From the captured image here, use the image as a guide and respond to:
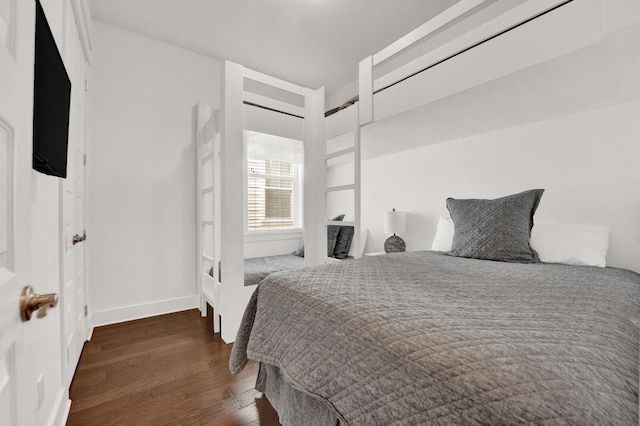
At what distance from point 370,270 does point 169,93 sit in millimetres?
2785

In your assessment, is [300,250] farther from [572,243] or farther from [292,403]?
[572,243]

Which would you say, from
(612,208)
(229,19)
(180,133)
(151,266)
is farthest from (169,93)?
(612,208)

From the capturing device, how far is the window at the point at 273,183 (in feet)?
10.6

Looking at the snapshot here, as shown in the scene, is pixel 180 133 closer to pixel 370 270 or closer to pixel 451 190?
pixel 370 270

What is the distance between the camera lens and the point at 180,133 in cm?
295

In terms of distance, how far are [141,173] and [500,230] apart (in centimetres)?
315

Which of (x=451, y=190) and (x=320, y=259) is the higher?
(x=451, y=190)

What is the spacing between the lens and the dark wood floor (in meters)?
1.40

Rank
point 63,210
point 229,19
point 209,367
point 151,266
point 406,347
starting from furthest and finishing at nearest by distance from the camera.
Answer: point 151,266 < point 229,19 < point 209,367 < point 63,210 < point 406,347

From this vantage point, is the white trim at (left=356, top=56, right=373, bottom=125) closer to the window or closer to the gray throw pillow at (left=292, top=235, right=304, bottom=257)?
the window

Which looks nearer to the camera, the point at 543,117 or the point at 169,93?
the point at 543,117

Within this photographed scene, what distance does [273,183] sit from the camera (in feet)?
11.7

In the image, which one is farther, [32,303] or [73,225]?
[73,225]

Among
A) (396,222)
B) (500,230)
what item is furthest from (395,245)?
(500,230)
